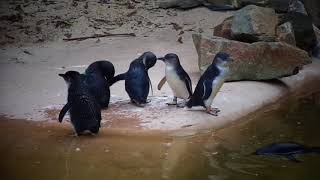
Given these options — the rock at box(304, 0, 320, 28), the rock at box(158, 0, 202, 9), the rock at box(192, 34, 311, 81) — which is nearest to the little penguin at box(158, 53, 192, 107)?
the rock at box(192, 34, 311, 81)

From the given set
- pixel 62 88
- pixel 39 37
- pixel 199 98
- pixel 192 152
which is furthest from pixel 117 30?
pixel 192 152

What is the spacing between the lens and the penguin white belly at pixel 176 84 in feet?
22.0

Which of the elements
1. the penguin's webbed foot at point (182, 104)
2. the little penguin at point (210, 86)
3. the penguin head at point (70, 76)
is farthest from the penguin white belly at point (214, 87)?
the penguin head at point (70, 76)

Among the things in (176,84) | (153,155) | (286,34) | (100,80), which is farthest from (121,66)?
(153,155)

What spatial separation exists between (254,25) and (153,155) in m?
3.69

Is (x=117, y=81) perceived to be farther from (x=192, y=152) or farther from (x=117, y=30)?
(x=117, y=30)

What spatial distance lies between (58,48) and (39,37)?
87cm

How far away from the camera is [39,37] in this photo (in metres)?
10.7

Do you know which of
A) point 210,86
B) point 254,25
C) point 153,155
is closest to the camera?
point 153,155

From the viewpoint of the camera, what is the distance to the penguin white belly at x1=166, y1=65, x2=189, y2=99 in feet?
22.0

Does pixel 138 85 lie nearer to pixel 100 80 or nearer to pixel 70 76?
pixel 100 80

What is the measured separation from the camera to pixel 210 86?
638cm

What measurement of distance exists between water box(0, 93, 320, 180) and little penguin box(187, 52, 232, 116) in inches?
18.0

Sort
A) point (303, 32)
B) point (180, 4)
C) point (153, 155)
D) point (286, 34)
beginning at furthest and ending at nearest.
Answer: point (180, 4), point (303, 32), point (286, 34), point (153, 155)
